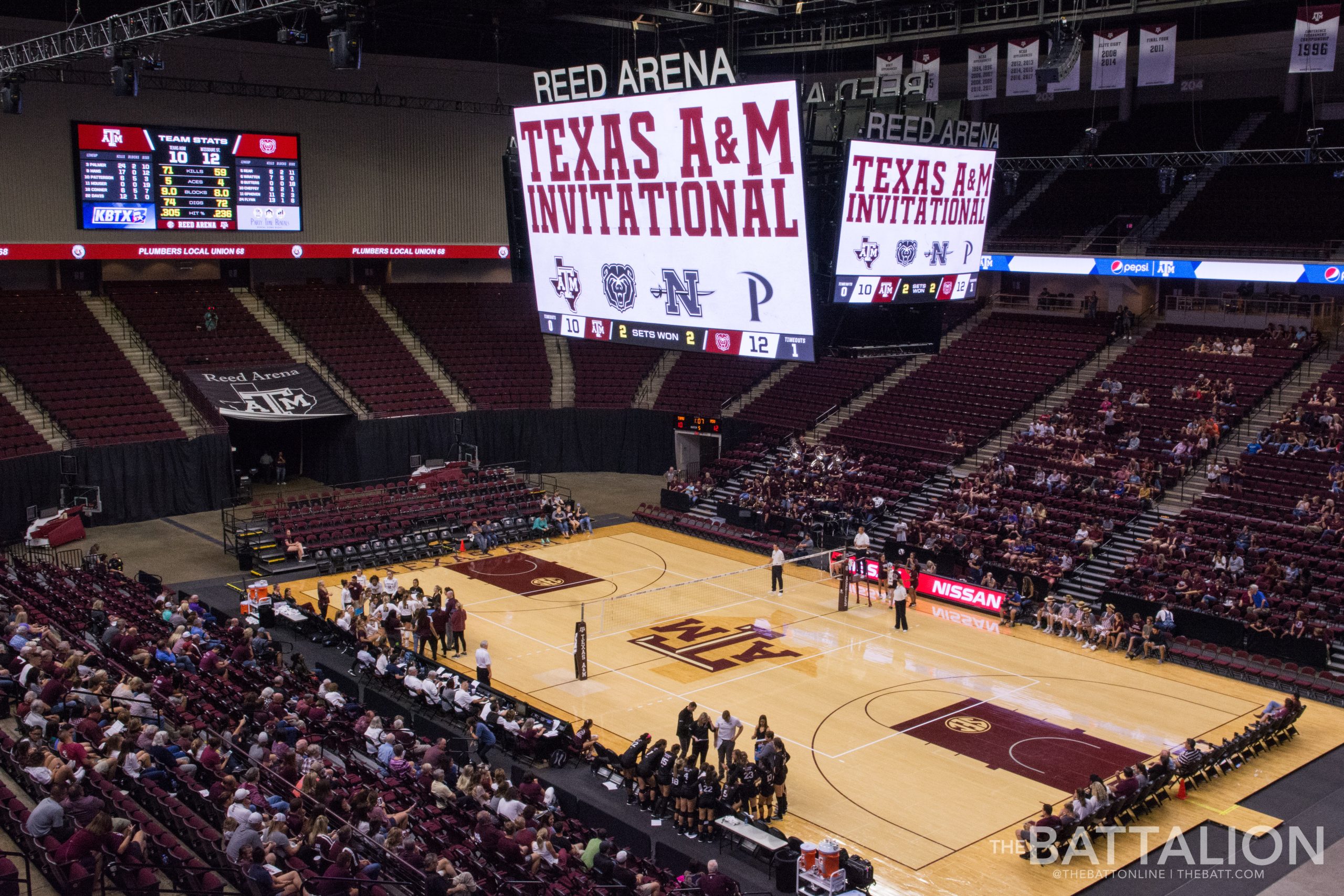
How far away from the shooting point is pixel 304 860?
42.3 feet

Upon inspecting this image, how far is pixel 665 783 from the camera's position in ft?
60.3

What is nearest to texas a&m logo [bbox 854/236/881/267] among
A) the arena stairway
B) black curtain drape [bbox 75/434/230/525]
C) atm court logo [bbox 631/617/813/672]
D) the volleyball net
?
atm court logo [bbox 631/617/813/672]

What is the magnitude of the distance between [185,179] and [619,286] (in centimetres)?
2079

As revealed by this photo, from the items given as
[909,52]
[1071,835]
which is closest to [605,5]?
[909,52]

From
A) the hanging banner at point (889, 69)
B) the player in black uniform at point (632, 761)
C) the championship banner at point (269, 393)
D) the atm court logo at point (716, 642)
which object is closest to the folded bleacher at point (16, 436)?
the championship banner at point (269, 393)

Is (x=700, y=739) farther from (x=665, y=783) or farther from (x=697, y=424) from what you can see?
(x=697, y=424)

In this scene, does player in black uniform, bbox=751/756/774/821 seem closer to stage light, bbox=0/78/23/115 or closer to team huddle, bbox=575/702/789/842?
team huddle, bbox=575/702/789/842

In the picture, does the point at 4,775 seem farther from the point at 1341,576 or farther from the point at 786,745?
the point at 1341,576

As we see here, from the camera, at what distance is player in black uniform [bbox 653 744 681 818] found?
18.4 m

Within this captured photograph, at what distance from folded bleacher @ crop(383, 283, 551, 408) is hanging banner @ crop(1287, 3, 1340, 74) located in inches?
990

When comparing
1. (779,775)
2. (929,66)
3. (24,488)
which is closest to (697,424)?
(929,66)

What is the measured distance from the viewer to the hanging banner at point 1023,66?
32.6 m

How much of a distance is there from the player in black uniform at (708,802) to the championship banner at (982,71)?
75.9 ft

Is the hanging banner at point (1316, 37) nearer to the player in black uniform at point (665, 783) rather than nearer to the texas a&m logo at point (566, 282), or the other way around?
the texas a&m logo at point (566, 282)
